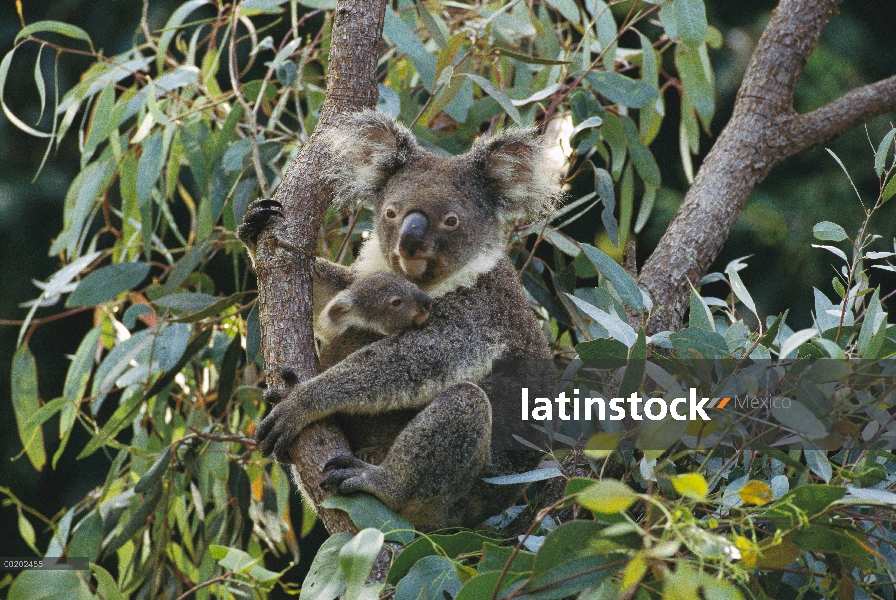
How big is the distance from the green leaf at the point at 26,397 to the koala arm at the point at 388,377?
102cm

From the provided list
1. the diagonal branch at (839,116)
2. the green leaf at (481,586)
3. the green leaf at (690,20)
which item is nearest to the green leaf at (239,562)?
the green leaf at (481,586)

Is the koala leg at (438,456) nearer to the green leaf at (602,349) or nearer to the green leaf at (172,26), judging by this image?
the green leaf at (602,349)

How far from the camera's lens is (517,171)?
2.20 meters

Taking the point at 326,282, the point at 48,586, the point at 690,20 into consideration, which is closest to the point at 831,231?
the point at 690,20

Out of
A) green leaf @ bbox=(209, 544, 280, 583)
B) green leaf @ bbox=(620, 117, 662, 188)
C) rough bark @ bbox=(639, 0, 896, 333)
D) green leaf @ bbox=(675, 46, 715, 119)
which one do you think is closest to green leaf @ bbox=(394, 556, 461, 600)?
green leaf @ bbox=(209, 544, 280, 583)

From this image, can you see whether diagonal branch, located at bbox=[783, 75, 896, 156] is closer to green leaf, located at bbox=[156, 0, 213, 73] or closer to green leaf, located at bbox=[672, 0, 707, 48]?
green leaf, located at bbox=[672, 0, 707, 48]

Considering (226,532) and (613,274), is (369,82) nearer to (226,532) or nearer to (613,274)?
(613,274)

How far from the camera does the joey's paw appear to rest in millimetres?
1703

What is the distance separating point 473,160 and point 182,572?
4.69 ft

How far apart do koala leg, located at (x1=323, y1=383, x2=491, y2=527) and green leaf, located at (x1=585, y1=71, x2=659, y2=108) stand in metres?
0.89

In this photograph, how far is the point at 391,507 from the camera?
177 centimetres

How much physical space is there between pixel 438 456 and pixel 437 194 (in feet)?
2.08

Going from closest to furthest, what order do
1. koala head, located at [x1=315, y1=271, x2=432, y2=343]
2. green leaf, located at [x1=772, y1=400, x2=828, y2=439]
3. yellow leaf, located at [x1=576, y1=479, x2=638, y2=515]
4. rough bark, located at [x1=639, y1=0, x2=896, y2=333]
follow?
yellow leaf, located at [x1=576, y1=479, x2=638, y2=515] < green leaf, located at [x1=772, y1=400, x2=828, y2=439] < koala head, located at [x1=315, y1=271, x2=432, y2=343] < rough bark, located at [x1=639, y1=0, x2=896, y2=333]

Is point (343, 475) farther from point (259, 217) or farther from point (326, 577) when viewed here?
point (259, 217)
